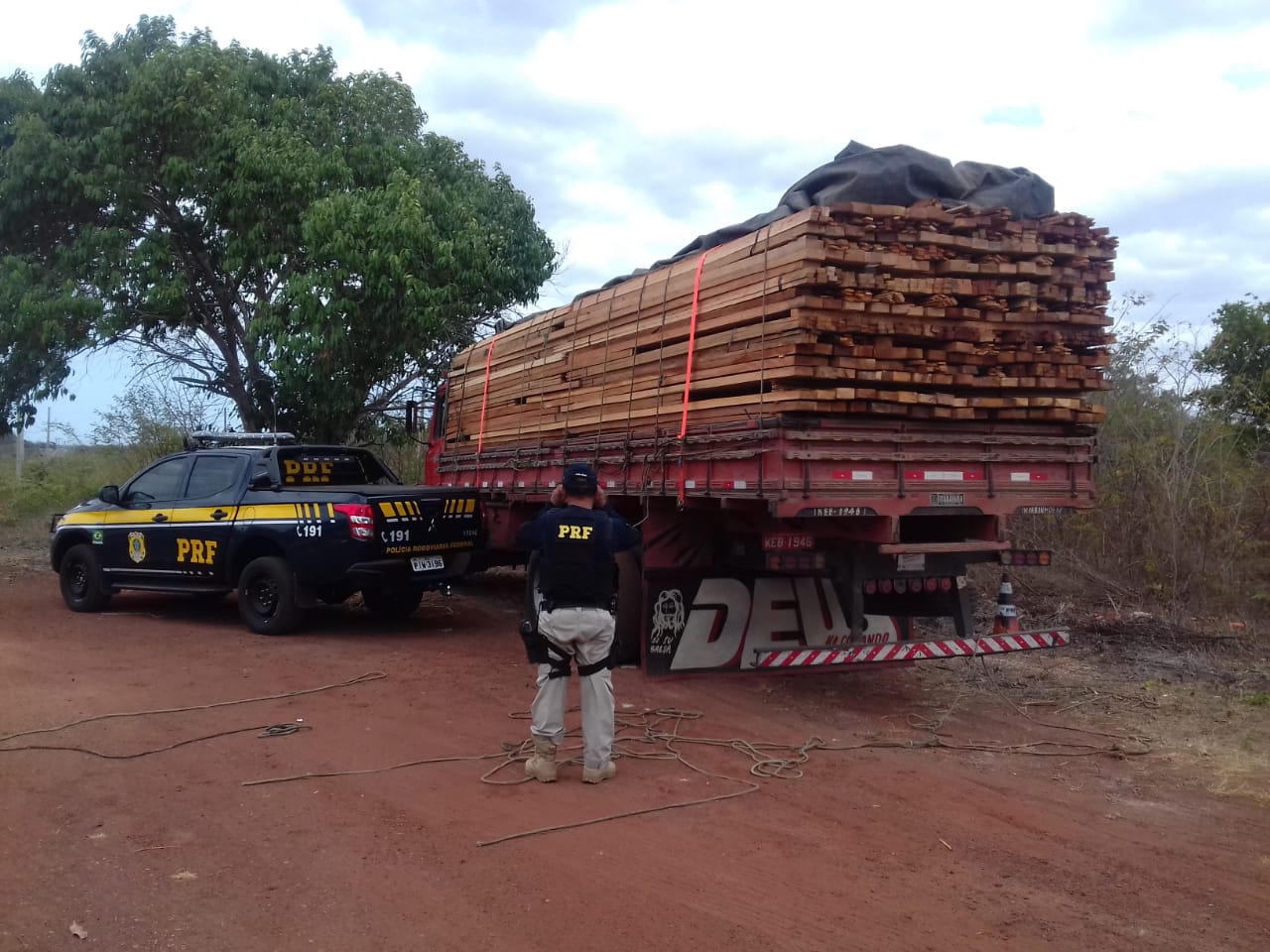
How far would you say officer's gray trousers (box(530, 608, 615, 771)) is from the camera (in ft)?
18.0

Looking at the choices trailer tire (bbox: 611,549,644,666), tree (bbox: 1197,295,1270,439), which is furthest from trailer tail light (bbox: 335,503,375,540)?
tree (bbox: 1197,295,1270,439)

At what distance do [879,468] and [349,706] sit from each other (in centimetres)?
371

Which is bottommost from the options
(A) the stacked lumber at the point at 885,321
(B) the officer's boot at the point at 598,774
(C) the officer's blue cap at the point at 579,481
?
(B) the officer's boot at the point at 598,774

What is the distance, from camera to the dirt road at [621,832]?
3766mm

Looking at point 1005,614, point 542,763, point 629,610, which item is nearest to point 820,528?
point 1005,614

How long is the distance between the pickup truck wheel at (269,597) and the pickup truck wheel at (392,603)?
4.02ft

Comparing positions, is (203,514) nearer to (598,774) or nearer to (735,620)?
(735,620)

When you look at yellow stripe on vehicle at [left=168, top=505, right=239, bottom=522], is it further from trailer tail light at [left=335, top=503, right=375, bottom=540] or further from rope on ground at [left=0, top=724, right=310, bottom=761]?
rope on ground at [left=0, top=724, right=310, bottom=761]

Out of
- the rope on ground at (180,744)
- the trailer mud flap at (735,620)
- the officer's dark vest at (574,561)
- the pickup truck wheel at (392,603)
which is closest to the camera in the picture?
the officer's dark vest at (574,561)

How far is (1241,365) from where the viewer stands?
50.4 ft

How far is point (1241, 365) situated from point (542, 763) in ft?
45.1

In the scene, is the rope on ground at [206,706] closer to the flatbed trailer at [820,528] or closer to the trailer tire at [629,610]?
the flatbed trailer at [820,528]

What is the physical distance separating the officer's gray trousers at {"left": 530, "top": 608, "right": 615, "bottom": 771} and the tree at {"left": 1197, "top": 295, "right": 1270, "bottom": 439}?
331 inches

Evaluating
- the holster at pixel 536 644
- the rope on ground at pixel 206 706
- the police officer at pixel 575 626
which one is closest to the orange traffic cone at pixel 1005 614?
the police officer at pixel 575 626
